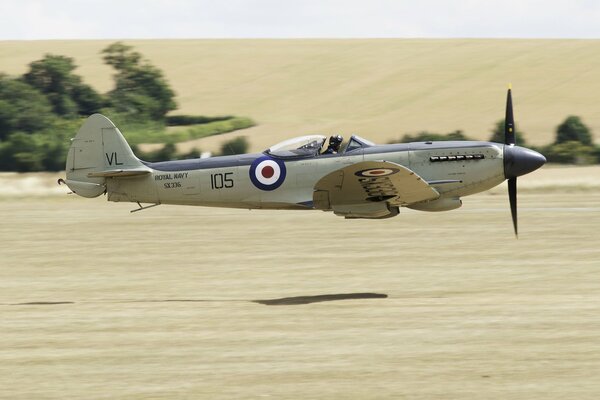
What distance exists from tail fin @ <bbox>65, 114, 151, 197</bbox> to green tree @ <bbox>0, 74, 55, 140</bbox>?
40.6 m

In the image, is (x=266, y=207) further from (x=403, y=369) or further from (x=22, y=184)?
(x=22, y=184)

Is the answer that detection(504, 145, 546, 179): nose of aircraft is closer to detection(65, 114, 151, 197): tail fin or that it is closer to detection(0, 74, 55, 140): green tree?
detection(65, 114, 151, 197): tail fin

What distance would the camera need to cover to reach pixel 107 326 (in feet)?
39.6

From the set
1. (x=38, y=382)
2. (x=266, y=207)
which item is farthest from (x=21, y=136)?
(x=38, y=382)

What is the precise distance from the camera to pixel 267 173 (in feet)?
45.5

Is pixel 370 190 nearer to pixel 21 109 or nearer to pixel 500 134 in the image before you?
pixel 500 134

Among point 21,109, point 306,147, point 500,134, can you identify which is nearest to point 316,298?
point 306,147

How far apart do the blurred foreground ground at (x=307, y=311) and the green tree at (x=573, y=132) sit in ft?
63.9

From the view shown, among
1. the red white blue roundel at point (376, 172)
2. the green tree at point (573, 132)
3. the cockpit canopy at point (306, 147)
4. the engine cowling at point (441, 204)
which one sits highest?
the green tree at point (573, 132)

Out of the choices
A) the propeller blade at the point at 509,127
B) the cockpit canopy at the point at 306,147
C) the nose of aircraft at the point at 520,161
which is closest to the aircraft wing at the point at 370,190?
the cockpit canopy at the point at 306,147

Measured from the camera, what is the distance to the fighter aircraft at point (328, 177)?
1347cm

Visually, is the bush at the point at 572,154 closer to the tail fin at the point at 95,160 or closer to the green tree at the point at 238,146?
the green tree at the point at 238,146

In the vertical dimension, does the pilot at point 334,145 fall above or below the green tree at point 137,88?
below

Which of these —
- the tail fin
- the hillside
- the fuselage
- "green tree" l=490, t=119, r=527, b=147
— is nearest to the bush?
"green tree" l=490, t=119, r=527, b=147
